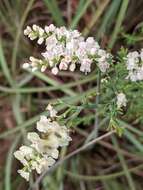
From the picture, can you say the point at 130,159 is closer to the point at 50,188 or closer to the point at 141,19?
the point at 50,188

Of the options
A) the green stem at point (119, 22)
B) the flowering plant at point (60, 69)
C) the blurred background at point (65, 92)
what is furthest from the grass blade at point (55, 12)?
the flowering plant at point (60, 69)

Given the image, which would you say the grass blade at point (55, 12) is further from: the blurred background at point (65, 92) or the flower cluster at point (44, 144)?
the flower cluster at point (44, 144)

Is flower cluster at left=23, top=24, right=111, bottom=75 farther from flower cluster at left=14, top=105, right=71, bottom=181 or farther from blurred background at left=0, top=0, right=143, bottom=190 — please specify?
blurred background at left=0, top=0, right=143, bottom=190

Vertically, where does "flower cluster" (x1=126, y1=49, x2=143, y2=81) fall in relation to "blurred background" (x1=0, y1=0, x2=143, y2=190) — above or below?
below

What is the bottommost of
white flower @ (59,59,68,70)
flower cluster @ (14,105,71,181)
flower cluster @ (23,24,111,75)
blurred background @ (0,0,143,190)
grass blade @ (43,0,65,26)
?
flower cluster @ (14,105,71,181)

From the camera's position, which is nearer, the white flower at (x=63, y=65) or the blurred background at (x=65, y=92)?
the white flower at (x=63, y=65)

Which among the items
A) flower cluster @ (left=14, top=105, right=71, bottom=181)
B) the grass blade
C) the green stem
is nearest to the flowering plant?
flower cluster @ (left=14, top=105, right=71, bottom=181)
